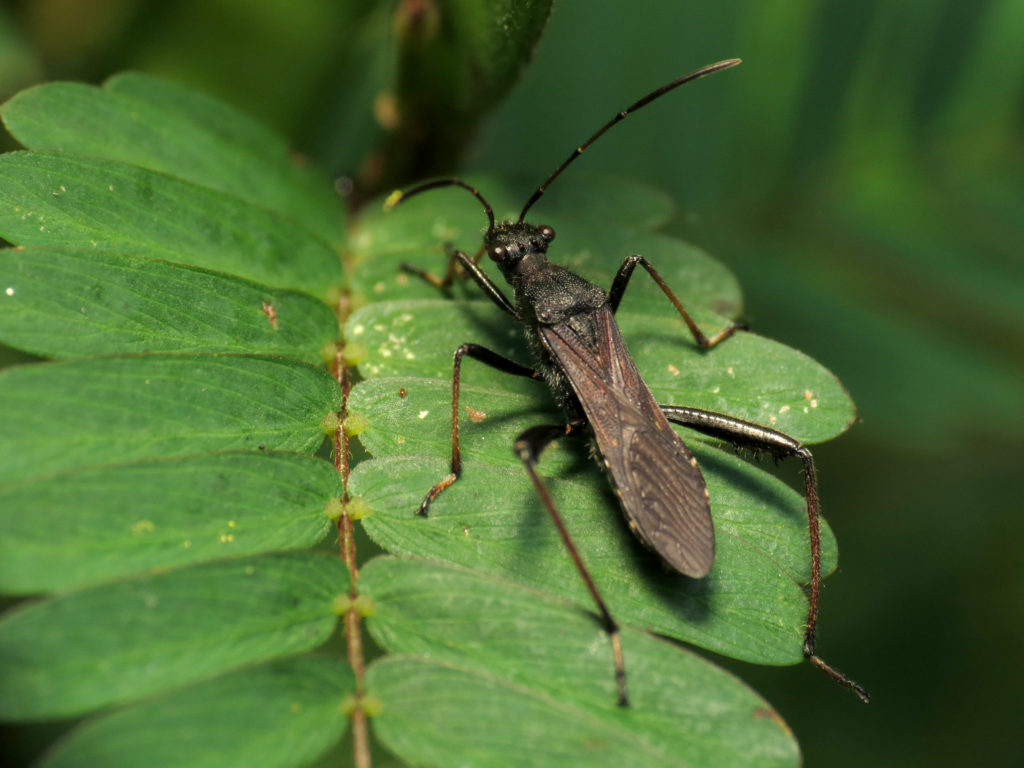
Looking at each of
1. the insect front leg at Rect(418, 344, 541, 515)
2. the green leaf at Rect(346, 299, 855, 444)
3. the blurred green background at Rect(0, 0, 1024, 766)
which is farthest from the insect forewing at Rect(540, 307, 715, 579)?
the blurred green background at Rect(0, 0, 1024, 766)

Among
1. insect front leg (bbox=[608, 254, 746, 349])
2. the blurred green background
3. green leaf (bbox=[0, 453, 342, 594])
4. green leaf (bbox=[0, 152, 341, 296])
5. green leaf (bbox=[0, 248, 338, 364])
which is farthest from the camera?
the blurred green background

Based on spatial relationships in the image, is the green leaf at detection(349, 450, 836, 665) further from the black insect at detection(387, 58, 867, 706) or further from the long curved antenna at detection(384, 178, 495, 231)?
the long curved antenna at detection(384, 178, 495, 231)

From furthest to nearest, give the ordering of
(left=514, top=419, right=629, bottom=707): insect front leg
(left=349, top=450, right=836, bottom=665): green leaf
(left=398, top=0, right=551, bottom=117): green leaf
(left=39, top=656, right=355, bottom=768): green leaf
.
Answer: (left=398, top=0, right=551, bottom=117): green leaf < (left=349, top=450, right=836, bottom=665): green leaf < (left=514, top=419, right=629, bottom=707): insect front leg < (left=39, top=656, right=355, bottom=768): green leaf

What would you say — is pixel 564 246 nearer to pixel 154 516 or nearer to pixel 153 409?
pixel 153 409

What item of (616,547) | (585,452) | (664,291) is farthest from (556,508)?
(664,291)

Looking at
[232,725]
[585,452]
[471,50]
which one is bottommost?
[232,725]
